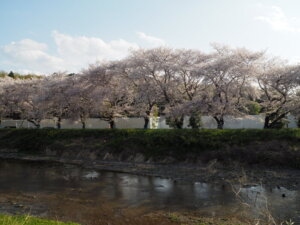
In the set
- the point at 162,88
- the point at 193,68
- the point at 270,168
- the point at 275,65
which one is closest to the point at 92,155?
the point at 162,88

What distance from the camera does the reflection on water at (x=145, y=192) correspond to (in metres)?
11.7

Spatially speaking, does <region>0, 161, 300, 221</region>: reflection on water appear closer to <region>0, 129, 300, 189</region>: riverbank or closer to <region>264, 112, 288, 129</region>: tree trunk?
<region>0, 129, 300, 189</region>: riverbank

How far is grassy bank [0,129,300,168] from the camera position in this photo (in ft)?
61.4

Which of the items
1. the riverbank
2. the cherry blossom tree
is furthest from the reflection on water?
the cherry blossom tree

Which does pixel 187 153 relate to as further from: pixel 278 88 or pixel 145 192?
pixel 278 88

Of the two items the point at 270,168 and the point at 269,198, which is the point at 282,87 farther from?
the point at 269,198

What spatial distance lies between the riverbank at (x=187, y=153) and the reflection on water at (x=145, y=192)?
5.23ft

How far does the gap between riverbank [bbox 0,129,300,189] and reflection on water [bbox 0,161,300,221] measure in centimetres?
159

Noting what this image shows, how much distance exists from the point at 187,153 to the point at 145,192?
7.45 m

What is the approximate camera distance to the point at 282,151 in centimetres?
1842

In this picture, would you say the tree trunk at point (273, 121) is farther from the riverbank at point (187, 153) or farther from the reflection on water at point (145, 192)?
the reflection on water at point (145, 192)

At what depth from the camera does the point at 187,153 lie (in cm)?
2100

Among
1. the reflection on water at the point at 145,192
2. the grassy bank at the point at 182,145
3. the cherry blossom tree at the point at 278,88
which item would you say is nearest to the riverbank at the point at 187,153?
the grassy bank at the point at 182,145

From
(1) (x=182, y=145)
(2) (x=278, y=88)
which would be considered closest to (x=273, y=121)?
(2) (x=278, y=88)
